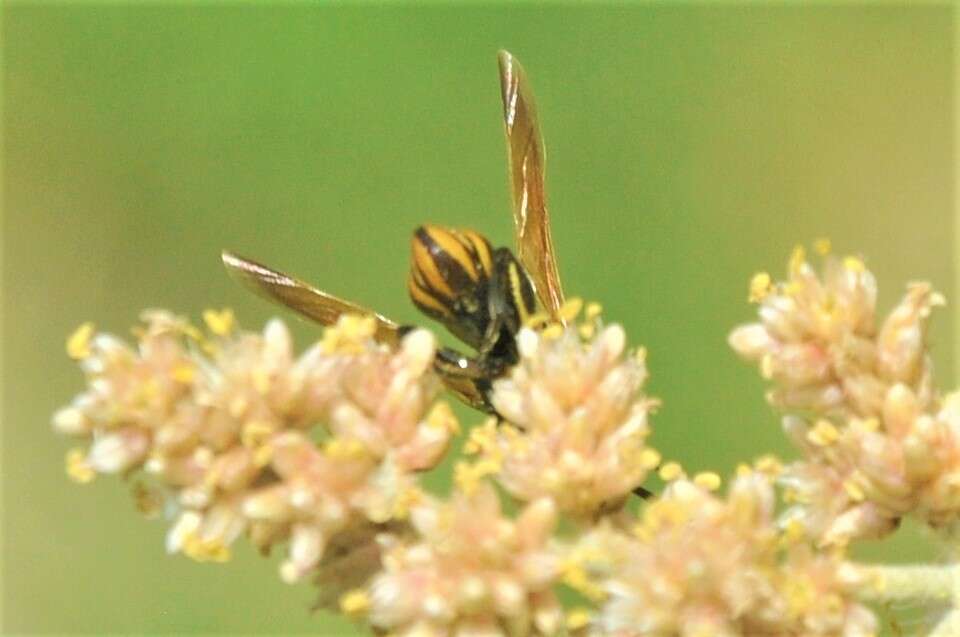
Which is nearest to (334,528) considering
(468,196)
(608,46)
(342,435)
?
(342,435)

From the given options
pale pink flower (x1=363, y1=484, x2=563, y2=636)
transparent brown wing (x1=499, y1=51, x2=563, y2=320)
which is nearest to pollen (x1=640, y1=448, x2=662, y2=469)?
pale pink flower (x1=363, y1=484, x2=563, y2=636)

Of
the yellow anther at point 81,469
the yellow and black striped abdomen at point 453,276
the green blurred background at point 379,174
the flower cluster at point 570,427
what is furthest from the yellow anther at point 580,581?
the green blurred background at point 379,174

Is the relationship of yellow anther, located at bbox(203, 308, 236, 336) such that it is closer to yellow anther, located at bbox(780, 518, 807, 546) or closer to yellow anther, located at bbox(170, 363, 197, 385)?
yellow anther, located at bbox(170, 363, 197, 385)

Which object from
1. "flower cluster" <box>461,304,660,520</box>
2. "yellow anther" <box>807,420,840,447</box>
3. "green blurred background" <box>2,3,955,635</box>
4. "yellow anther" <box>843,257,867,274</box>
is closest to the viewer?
"flower cluster" <box>461,304,660,520</box>

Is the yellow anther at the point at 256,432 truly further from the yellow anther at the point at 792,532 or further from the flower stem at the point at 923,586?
the flower stem at the point at 923,586

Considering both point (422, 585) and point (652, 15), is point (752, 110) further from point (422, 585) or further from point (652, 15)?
point (422, 585)

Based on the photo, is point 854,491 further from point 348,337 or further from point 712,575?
point 348,337
